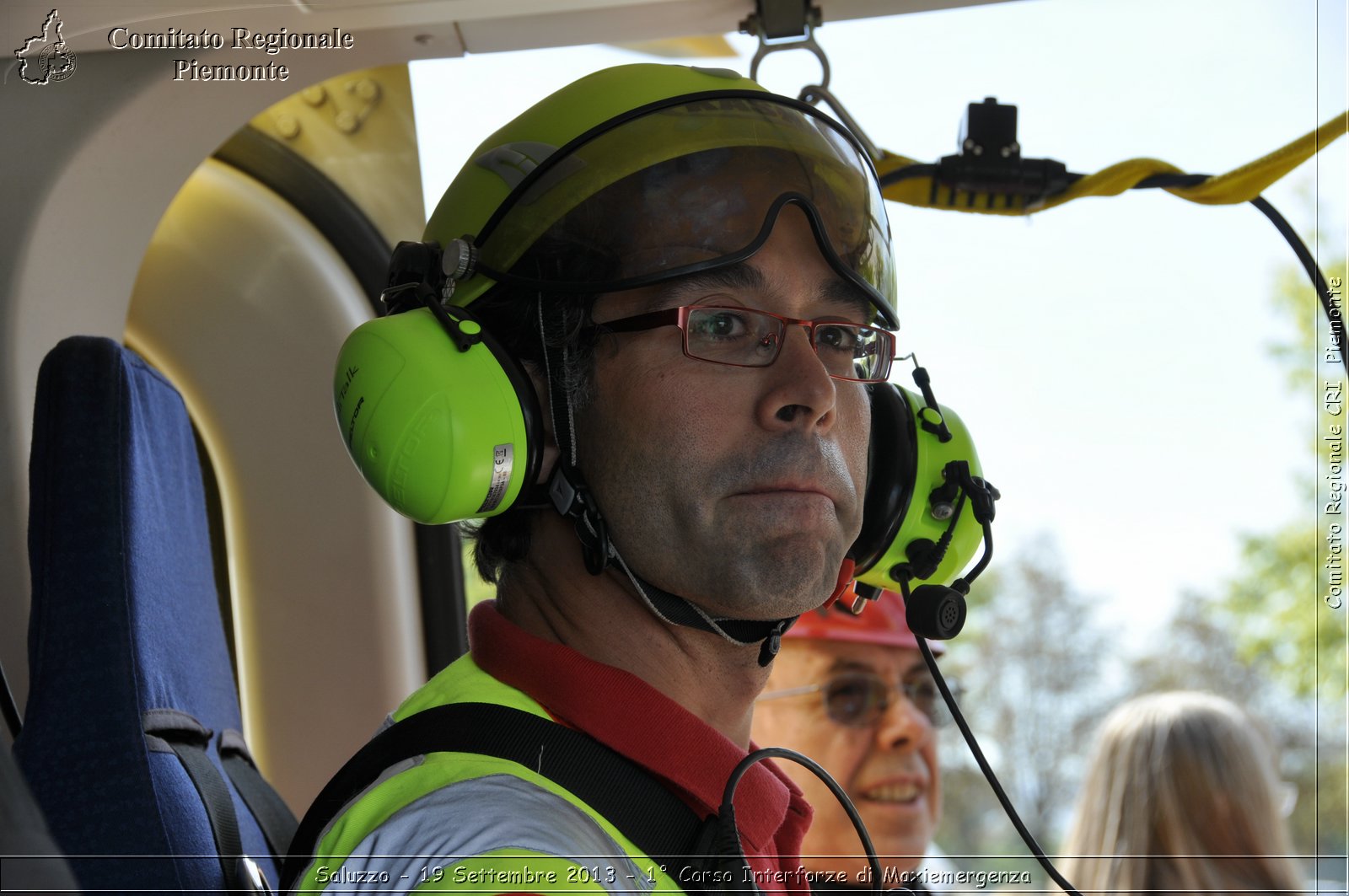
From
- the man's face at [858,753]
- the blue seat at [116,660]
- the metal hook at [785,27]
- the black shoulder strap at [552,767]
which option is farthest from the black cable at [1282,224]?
the man's face at [858,753]

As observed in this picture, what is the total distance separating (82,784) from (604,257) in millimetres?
841

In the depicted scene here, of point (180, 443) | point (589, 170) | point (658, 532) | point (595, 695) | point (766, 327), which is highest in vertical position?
point (589, 170)

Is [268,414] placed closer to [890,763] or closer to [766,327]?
[766,327]

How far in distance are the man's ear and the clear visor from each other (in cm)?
14

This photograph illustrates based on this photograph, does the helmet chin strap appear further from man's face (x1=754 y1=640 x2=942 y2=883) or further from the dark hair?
man's face (x1=754 y1=640 x2=942 y2=883)

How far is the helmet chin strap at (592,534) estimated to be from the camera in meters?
1.62

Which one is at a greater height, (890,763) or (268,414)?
(268,414)

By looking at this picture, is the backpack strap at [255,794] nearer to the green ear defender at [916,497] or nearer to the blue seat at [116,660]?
the blue seat at [116,660]

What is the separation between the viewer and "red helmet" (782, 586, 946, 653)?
3137 mm

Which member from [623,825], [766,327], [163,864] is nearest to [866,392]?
[766,327]

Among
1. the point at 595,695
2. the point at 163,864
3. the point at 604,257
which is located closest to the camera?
the point at 163,864

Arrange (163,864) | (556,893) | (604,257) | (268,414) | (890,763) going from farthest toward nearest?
(890,763) → (268,414) → (604,257) → (163,864) → (556,893)

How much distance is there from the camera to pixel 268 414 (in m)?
2.44

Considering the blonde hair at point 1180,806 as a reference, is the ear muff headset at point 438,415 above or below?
above
